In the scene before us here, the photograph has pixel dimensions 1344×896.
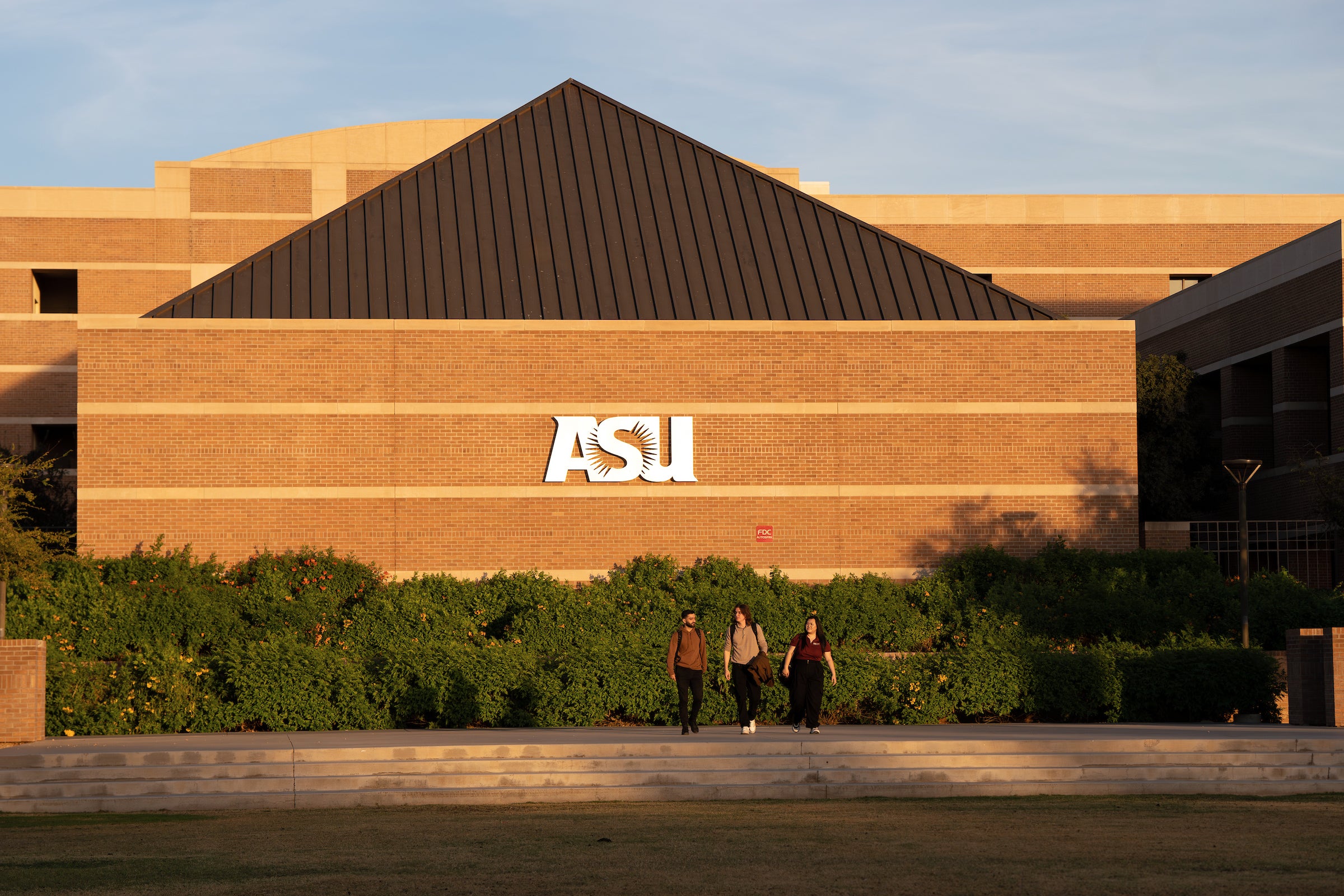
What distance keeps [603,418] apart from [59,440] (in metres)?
24.6

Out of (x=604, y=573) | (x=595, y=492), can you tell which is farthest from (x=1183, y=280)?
(x=604, y=573)

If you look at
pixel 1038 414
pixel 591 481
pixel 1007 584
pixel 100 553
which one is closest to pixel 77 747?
pixel 100 553

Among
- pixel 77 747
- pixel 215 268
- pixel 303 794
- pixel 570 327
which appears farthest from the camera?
pixel 215 268

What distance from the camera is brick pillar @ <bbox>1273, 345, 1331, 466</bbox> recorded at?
34312mm

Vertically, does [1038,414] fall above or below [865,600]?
above

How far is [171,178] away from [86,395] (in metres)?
21.1

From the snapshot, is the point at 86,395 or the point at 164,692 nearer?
the point at 164,692

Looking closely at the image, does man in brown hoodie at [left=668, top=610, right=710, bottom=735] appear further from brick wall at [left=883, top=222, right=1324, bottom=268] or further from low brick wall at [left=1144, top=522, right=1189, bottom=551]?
brick wall at [left=883, top=222, right=1324, bottom=268]

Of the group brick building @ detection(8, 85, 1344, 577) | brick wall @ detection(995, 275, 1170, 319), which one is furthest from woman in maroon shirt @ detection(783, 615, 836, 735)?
brick wall @ detection(995, 275, 1170, 319)

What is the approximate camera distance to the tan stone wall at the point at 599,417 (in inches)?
996

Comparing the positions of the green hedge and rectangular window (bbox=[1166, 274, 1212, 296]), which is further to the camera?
rectangular window (bbox=[1166, 274, 1212, 296])

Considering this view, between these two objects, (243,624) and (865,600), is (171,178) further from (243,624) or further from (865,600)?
(865,600)

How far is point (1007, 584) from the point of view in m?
24.9

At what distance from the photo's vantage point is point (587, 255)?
91.2ft
